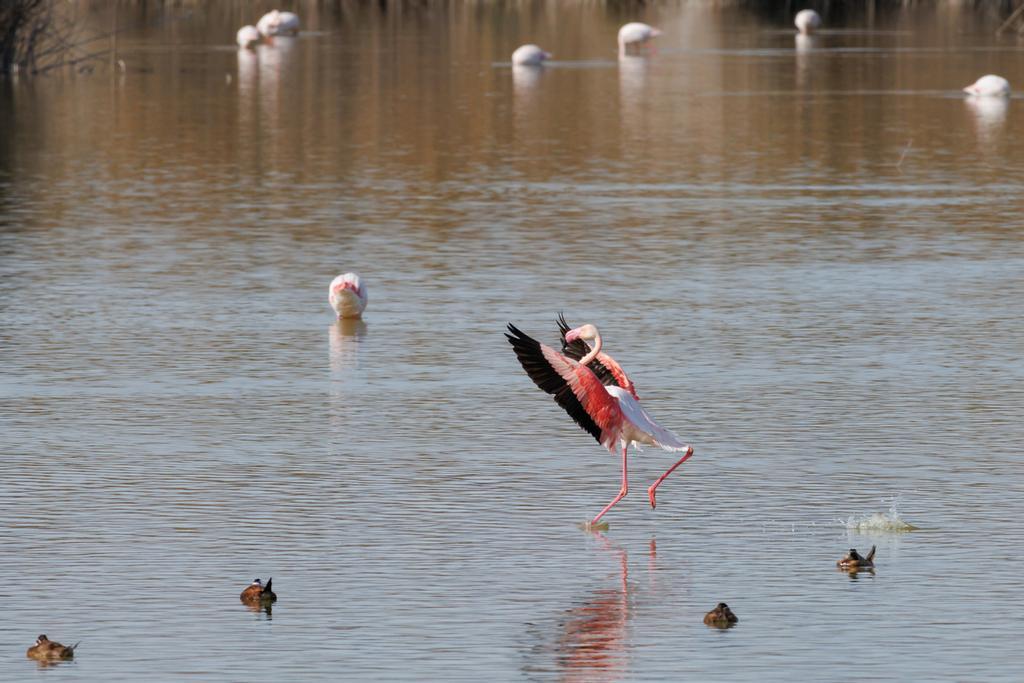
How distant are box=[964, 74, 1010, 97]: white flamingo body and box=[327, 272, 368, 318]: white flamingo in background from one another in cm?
2161

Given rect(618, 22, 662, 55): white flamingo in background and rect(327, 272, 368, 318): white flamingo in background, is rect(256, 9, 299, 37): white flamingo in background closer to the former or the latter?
rect(618, 22, 662, 55): white flamingo in background

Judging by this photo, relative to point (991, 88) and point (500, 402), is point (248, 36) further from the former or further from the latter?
point (500, 402)

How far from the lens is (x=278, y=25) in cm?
5462

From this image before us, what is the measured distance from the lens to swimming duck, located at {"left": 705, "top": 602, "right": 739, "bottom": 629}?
855cm

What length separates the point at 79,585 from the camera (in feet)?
30.0

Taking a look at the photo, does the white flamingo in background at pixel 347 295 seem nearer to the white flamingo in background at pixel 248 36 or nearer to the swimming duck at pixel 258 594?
the swimming duck at pixel 258 594

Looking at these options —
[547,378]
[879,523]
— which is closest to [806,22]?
[879,523]

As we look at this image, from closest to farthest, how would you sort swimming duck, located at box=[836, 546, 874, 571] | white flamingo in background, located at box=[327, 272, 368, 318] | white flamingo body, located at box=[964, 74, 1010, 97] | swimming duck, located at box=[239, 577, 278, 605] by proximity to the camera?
swimming duck, located at box=[239, 577, 278, 605], swimming duck, located at box=[836, 546, 874, 571], white flamingo in background, located at box=[327, 272, 368, 318], white flamingo body, located at box=[964, 74, 1010, 97]

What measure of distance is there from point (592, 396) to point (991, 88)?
27139mm

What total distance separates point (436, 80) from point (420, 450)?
2881 cm

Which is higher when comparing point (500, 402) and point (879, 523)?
point (500, 402)

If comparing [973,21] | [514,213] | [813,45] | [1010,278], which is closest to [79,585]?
[1010,278]

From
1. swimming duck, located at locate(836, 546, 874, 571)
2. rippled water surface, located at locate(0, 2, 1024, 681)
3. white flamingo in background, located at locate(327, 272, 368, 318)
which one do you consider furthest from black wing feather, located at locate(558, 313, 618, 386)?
white flamingo in background, located at locate(327, 272, 368, 318)

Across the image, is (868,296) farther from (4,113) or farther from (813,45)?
(813,45)
